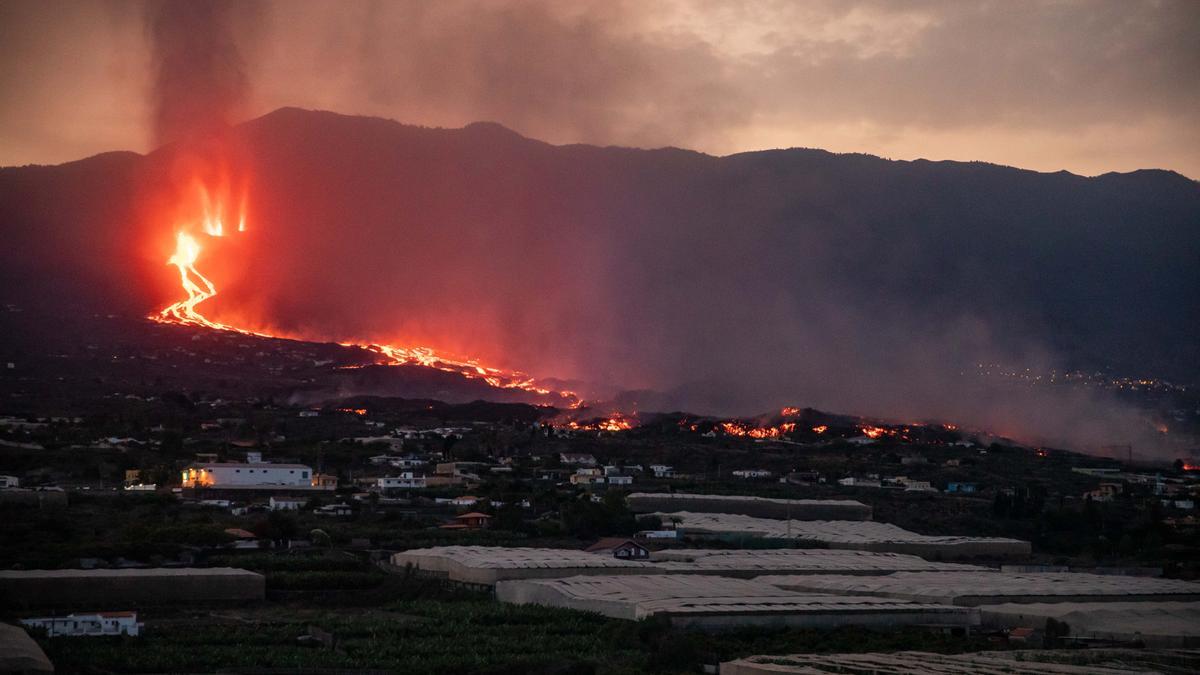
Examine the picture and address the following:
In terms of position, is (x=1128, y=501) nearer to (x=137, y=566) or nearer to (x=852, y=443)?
(x=852, y=443)

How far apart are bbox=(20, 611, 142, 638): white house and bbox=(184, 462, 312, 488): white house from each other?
27.0 metres

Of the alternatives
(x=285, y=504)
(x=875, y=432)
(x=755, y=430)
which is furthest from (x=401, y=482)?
(x=875, y=432)

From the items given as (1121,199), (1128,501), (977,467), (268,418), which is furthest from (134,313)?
(1121,199)

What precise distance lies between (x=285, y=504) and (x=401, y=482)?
837 centimetres

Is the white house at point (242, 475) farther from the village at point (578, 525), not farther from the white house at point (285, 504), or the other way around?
the white house at point (285, 504)

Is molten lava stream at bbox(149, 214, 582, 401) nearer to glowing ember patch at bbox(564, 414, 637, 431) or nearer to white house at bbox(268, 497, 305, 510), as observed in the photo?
glowing ember patch at bbox(564, 414, 637, 431)

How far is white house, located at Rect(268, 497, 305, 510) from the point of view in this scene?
53156mm

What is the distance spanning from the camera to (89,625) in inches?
1185

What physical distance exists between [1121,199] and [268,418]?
10543 cm

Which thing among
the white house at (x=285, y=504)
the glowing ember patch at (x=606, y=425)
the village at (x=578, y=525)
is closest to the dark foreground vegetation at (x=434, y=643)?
the village at (x=578, y=525)

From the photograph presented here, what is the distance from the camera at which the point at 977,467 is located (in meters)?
78.0

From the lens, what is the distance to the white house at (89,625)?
2992 centimetres

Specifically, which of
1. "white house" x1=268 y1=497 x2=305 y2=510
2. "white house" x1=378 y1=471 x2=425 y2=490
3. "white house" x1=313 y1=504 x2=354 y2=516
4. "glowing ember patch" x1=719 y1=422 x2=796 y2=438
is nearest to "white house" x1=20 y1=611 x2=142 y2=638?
"white house" x1=313 y1=504 x2=354 y2=516

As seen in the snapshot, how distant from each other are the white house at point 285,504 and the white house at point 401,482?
6.19 meters
